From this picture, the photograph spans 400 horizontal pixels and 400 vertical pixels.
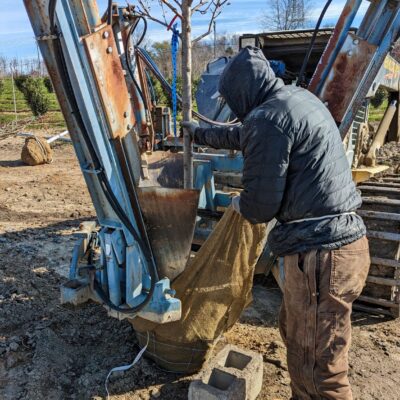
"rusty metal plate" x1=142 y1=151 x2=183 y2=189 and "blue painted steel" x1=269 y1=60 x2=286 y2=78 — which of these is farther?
"blue painted steel" x1=269 y1=60 x2=286 y2=78

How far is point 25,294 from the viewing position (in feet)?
14.4

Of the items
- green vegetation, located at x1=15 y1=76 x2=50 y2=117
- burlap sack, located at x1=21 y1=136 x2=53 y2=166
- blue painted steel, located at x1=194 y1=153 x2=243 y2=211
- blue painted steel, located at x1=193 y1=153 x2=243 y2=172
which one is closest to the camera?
blue painted steel, located at x1=194 y1=153 x2=243 y2=211

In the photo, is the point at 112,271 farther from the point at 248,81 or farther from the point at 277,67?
the point at 277,67

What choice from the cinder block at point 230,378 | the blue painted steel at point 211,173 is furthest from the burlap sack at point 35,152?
the cinder block at point 230,378

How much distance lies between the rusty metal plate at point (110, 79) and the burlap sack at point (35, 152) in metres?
8.72

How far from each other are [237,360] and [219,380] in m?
0.23

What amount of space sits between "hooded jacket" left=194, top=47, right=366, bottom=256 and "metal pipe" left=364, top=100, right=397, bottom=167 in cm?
271

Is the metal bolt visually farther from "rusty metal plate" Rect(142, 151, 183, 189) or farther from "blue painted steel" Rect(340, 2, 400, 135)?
"blue painted steel" Rect(340, 2, 400, 135)

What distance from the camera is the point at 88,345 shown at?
367cm

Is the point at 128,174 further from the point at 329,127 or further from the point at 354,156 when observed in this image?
the point at 354,156

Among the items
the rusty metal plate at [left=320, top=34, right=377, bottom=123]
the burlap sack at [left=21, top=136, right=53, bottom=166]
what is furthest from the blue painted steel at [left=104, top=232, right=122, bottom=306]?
the burlap sack at [left=21, top=136, right=53, bottom=166]

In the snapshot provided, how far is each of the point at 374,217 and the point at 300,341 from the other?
1.92 metres

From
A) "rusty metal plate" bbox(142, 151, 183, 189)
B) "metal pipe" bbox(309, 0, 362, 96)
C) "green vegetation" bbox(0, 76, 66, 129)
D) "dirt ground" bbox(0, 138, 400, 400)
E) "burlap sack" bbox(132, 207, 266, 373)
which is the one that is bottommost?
"green vegetation" bbox(0, 76, 66, 129)

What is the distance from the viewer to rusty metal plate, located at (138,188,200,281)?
2955 mm
